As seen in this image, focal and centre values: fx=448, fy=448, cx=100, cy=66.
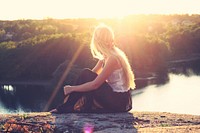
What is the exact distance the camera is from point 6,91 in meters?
57.8

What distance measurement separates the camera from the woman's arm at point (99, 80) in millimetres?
6797

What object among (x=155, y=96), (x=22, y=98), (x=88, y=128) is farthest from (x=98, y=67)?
(x=22, y=98)

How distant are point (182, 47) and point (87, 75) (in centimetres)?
7593

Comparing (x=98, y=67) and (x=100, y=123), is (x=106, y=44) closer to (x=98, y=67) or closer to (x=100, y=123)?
(x=98, y=67)

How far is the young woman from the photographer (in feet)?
22.5

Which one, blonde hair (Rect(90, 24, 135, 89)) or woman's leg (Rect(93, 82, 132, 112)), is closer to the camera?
blonde hair (Rect(90, 24, 135, 89))

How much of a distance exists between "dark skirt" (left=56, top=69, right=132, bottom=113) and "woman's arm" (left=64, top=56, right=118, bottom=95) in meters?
0.10

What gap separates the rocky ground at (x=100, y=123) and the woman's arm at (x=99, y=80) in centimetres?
43

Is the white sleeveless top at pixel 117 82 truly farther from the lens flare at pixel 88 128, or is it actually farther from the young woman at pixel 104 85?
the lens flare at pixel 88 128

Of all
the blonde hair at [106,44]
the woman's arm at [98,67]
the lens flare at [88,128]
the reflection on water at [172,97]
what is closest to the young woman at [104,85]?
the blonde hair at [106,44]

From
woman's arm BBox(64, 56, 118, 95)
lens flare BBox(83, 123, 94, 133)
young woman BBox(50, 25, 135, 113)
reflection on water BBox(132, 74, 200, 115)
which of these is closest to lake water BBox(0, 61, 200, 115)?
reflection on water BBox(132, 74, 200, 115)

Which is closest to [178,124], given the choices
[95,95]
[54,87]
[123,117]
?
[123,117]

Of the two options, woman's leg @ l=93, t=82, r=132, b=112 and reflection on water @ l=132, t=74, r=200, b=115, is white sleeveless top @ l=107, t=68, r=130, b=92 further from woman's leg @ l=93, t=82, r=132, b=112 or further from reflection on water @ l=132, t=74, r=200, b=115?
reflection on water @ l=132, t=74, r=200, b=115

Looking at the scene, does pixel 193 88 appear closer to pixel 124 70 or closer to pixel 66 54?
pixel 66 54
